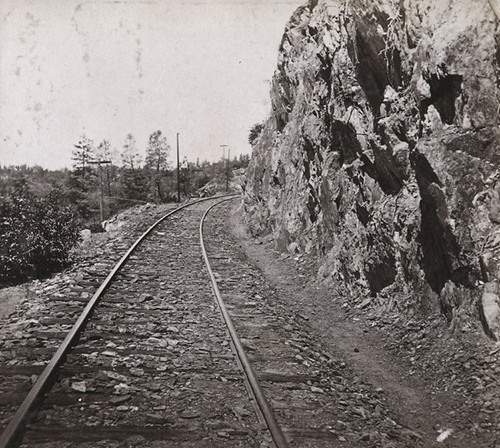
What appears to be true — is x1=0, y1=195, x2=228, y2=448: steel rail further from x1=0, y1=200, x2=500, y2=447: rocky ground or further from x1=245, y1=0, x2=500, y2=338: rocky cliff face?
x1=245, y1=0, x2=500, y2=338: rocky cliff face

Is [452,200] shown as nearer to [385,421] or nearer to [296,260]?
[385,421]

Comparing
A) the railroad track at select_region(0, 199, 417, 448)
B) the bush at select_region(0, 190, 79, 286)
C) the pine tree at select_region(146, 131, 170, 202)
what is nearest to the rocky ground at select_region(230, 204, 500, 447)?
the railroad track at select_region(0, 199, 417, 448)

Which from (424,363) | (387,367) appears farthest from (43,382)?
(424,363)

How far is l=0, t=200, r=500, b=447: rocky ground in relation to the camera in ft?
13.8

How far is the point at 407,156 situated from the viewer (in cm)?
698

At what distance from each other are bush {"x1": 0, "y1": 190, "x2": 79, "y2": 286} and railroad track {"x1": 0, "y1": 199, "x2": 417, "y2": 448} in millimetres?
5136

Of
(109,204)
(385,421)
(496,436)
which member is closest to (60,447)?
(385,421)

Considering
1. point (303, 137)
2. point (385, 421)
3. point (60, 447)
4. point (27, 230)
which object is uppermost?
point (303, 137)

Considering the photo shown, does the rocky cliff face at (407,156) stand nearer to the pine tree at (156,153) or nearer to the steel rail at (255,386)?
the steel rail at (255,386)

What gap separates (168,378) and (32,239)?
9.54 m

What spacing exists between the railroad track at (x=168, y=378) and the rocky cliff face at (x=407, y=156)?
6.60 ft

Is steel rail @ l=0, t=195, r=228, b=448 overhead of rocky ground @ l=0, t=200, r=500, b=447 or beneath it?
overhead

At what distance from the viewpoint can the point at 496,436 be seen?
4039 mm

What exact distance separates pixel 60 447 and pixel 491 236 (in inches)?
205
